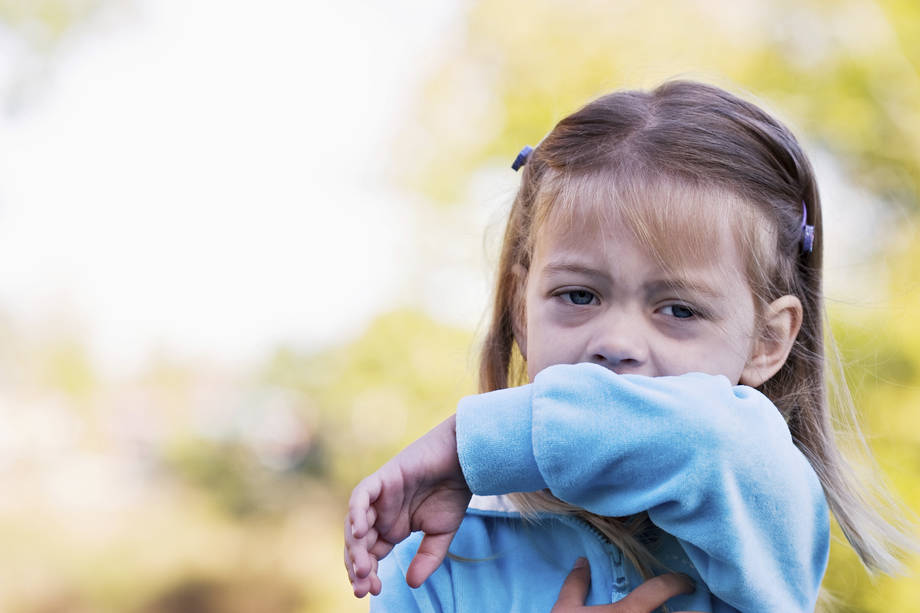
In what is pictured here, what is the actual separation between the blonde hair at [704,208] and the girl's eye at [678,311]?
64mm

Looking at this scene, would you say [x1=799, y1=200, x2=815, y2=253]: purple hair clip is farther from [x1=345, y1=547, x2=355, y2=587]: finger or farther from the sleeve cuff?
[x1=345, y1=547, x2=355, y2=587]: finger

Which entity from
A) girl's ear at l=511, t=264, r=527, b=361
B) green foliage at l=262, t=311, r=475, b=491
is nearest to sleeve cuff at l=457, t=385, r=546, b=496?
girl's ear at l=511, t=264, r=527, b=361

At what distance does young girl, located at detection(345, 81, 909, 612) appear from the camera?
1.21 m

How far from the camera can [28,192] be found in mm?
8078

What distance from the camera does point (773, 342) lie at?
1623mm

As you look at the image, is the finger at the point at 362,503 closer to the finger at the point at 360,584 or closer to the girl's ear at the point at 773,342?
the finger at the point at 360,584

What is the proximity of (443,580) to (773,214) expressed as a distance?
2.65 feet

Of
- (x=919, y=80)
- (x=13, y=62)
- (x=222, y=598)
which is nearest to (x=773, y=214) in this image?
(x=919, y=80)

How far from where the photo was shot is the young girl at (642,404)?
1208 millimetres

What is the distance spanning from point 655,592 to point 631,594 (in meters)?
0.04

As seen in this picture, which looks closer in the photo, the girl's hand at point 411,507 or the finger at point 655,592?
the girl's hand at point 411,507

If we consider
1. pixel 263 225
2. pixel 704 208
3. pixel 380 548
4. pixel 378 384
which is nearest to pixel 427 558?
pixel 380 548

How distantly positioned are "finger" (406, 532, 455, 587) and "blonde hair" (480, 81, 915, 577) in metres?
0.29

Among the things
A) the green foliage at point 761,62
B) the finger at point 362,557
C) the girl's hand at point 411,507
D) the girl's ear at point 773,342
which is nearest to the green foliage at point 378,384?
the green foliage at point 761,62
